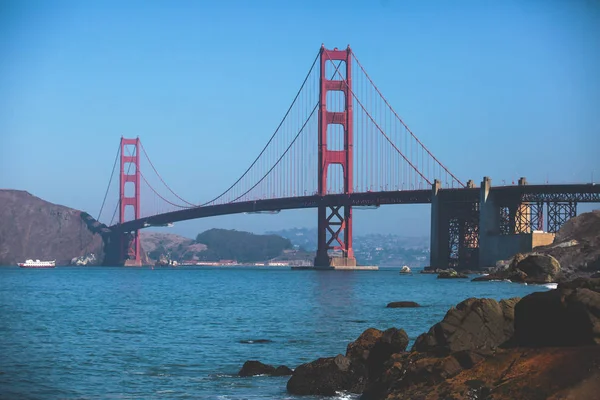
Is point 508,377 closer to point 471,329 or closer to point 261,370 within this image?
point 471,329

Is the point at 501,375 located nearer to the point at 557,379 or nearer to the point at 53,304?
the point at 557,379

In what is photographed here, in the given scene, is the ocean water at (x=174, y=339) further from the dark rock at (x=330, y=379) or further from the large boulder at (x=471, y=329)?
the large boulder at (x=471, y=329)

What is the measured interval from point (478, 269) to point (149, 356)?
220ft

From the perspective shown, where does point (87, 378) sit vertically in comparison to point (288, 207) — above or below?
below

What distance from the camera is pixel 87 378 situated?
1905cm

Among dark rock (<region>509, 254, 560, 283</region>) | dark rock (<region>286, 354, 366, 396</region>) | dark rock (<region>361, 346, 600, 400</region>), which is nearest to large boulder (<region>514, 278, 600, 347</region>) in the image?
dark rock (<region>361, 346, 600, 400</region>)

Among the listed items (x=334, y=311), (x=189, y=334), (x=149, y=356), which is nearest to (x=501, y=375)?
(x=149, y=356)

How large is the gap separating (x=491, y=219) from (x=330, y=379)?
69.5 m

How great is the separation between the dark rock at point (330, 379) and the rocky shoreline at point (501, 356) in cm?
2

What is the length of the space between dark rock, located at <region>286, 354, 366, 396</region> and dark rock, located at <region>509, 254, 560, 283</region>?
41.7 meters

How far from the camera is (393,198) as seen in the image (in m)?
89.8

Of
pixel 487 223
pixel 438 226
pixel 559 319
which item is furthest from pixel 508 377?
pixel 438 226

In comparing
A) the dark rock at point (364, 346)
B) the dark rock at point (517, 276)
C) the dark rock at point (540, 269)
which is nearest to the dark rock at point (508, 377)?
the dark rock at point (364, 346)

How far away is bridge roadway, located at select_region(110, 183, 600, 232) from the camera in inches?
3214
